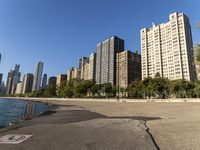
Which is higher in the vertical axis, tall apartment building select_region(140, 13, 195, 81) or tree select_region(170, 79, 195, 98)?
tall apartment building select_region(140, 13, 195, 81)

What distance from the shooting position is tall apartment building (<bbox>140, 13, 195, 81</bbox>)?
502 feet

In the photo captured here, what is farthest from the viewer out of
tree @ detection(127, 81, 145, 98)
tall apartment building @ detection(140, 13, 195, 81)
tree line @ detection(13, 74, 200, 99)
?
tall apartment building @ detection(140, 13, 195, 81)

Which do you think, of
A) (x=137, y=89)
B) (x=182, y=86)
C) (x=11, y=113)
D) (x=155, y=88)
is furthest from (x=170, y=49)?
(x=11, y=113)

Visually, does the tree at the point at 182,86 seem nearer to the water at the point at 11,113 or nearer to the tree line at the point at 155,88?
the tree line at the point at 155,88

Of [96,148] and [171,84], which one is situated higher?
[171,84]

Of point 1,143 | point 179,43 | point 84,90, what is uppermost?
point 179,43

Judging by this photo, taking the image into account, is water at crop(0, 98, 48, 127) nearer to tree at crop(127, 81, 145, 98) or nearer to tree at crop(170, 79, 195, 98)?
tree at crop(170, 79, 195, 98)

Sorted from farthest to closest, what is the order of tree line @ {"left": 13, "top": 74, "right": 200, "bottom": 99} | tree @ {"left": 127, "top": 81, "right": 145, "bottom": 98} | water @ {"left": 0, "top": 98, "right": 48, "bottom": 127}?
tree @ {"left": 127, "top": 81, "right": 145, "bottom": 98}
tree line @ {"left": 13, "top": 74, "right": 200, "bottom": 99}
water @ {"left": 0, "top": 98, "right": 48, "bottom": 127}

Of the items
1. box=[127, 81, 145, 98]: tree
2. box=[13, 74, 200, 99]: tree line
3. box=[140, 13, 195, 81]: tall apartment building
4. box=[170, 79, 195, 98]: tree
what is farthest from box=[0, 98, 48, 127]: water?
box=[140, 13, 195, 81]: tall apartment building

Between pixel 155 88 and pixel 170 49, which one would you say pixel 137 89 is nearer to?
pixel 155 88

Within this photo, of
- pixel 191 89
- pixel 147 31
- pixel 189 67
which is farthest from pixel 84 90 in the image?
pixel 147 31

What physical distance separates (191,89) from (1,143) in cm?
10258

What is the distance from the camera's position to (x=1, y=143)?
269 inches

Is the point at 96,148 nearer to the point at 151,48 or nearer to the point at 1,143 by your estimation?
the point at 1,143
